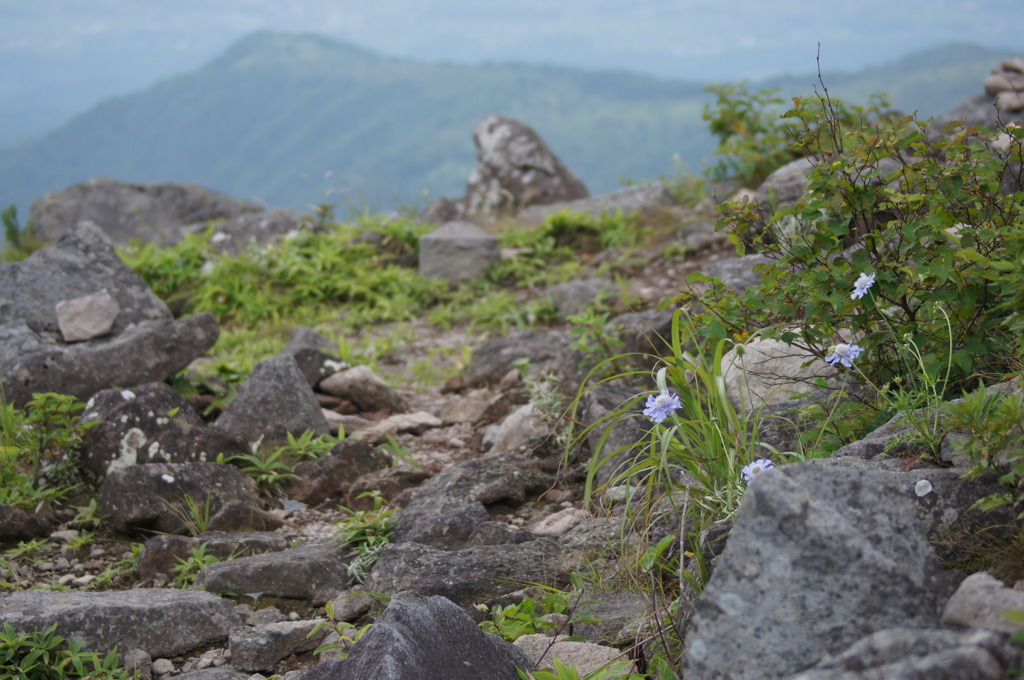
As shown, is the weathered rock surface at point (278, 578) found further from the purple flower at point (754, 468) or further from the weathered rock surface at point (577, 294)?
the weathered rock surface at point (577, 294)

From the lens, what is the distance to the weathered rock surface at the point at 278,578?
346 centimetres

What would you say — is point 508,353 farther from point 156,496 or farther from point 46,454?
point 46,454

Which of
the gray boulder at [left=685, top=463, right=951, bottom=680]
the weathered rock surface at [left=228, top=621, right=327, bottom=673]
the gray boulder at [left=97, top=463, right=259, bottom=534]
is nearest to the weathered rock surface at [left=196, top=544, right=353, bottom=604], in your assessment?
the weathered rock surface at [left=228, top=621, right=327, bottom=673]

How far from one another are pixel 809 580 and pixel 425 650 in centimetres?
104

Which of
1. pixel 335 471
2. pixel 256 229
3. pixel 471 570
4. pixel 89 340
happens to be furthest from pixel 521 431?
pixel 256 229

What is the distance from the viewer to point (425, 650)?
7.39 feet

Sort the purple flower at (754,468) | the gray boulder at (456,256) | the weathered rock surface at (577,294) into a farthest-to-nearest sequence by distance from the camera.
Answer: the gray boulder at (456,256) < the weathered rock surface at (577,294) < the purple flower at (754,468)

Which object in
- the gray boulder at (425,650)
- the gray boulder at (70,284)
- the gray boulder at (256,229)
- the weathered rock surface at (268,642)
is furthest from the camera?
the gray boulder at (256,229)

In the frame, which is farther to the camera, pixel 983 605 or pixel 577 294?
pixel 577 294

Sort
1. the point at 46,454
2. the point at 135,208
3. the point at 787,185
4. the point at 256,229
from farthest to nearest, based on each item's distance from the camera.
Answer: the point at 135,208 < the point at 256,229 < the point at 787,185 < the point at 46,454

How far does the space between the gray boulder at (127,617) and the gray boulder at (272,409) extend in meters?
1.79

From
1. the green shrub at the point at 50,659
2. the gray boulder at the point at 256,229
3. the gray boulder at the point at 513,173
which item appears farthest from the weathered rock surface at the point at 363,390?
the gray boulder at the point at 513,173

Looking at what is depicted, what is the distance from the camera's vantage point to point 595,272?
8.42 meters

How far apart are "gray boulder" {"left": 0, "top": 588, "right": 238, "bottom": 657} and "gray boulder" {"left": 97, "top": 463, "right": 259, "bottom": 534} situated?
83 centimetres
